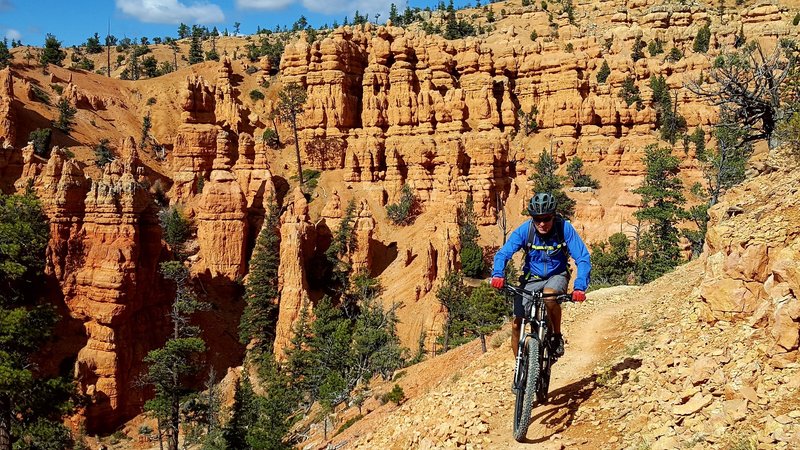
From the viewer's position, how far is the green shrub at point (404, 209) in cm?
4922

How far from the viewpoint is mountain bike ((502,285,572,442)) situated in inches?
270

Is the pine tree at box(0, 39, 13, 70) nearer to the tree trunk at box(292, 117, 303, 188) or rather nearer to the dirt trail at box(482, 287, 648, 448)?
the tree trunk at box(292, 117, 303, 188)

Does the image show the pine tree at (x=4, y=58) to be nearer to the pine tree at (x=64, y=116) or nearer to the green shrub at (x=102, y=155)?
the pine tree at (x=64, y=116)

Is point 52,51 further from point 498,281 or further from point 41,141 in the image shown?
point 498,281

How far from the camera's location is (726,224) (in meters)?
8.59

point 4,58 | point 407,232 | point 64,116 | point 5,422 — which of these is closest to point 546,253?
point 5,422

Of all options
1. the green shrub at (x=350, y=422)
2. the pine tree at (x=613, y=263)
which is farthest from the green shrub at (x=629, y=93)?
the green shrub at (x=350, y=422)

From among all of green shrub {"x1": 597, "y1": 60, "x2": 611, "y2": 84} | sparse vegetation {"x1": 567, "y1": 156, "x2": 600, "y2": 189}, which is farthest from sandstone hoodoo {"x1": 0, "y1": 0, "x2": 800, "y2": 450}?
green shrub {"x1": 597, "y1": 60, "x2": 611, "y2": 84}

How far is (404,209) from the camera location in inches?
1939

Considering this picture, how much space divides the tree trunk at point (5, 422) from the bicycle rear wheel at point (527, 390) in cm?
1533

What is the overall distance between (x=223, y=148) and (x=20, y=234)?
34775mm

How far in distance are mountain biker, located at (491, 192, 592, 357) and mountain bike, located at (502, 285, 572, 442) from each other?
4.2 inches

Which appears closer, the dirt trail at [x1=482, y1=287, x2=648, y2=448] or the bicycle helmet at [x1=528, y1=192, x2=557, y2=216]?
the bicycle helmet at [x1=528, y1=192, x2=557, y2=216]

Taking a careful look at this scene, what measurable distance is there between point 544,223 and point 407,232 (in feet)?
132
